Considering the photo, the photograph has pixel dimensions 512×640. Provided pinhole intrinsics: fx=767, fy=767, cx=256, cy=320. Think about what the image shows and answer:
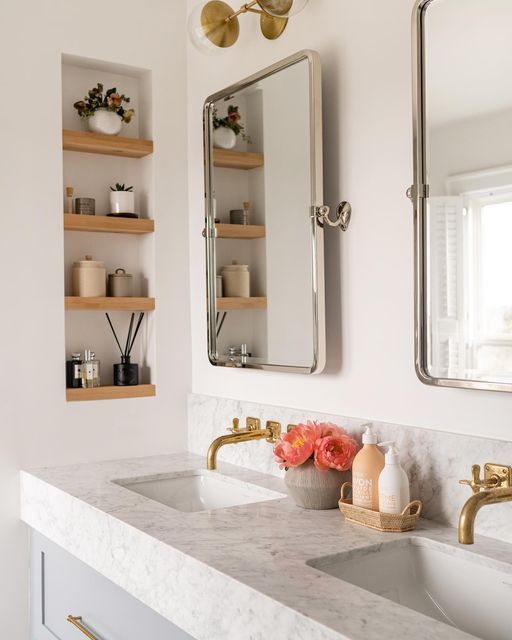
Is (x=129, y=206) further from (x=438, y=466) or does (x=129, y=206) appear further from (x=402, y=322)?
(x=438, y=466)

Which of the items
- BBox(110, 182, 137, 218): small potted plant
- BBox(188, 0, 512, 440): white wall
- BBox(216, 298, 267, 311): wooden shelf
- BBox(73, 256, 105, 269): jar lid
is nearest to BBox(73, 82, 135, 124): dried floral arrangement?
BBox(110, 182, 137, 218): small potted plant

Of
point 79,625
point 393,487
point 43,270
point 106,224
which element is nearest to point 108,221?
point 106,224

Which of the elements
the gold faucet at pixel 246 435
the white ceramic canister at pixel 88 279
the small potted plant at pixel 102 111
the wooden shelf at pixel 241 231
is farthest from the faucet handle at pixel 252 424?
the small potted plant at pixel 102 111

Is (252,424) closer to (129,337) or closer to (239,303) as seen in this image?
(239,303)

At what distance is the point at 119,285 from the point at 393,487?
1.24m

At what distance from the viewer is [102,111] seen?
95.6 inches

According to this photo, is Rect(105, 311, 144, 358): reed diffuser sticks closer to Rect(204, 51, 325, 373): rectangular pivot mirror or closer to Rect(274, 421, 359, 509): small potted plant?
Rect(204, 51, 325, 373): rectangular pivot mirror

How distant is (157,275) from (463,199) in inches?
48.2

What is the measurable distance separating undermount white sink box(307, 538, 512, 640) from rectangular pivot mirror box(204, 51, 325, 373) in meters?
0.59

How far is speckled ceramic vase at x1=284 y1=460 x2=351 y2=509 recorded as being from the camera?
175cm

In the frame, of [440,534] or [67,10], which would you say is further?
[67,10]

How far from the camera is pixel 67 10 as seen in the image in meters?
2.38

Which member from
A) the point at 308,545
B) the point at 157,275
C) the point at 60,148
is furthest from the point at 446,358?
the point at 60,148

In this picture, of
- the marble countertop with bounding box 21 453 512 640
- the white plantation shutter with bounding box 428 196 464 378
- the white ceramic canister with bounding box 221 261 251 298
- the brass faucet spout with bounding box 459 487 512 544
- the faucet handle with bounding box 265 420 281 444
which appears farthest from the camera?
the white ceramic canister with bounding box 221 261 251 298
